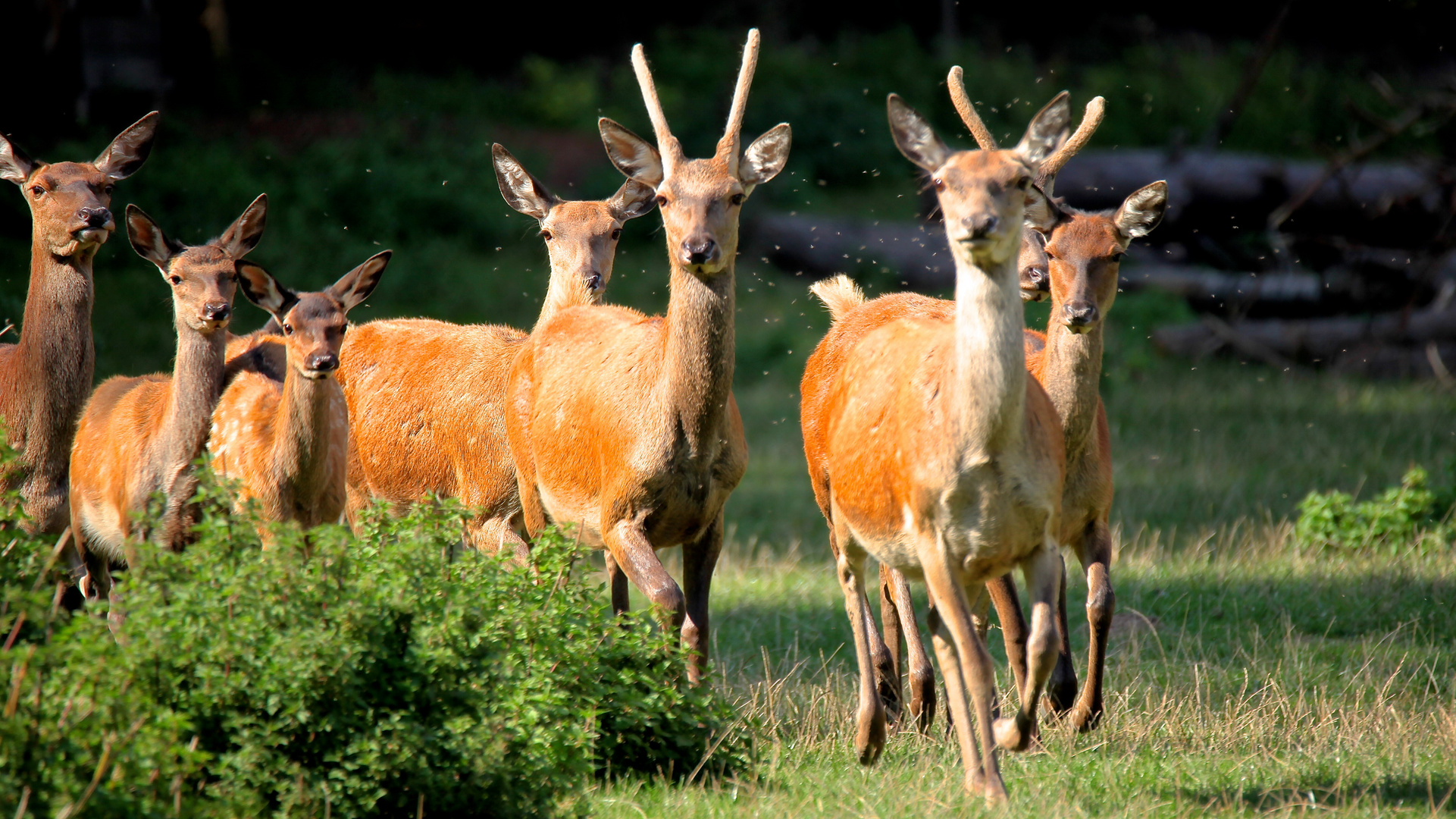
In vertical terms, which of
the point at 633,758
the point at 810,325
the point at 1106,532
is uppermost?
the point at 1106,532

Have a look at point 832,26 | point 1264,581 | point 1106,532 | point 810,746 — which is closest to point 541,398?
point 810,746

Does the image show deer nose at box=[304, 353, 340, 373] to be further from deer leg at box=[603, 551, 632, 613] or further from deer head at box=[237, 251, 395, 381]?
deer leg at box=[603, 551, 632, 613]

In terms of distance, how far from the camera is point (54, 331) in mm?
7000

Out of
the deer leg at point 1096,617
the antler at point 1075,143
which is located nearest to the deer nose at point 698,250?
the antler at point 1075,143

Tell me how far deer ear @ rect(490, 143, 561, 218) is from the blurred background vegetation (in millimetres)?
3262

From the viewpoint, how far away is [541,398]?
676 cm

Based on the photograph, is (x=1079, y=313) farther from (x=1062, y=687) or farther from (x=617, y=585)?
(x=617, y=585)

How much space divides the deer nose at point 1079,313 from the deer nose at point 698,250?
1.46 metres

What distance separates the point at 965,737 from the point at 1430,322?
12.9 m

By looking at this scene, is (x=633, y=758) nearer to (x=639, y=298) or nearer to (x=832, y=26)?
(x=639, y=298)

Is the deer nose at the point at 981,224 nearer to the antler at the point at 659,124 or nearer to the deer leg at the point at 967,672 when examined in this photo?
the deer leg at the point at 967,672

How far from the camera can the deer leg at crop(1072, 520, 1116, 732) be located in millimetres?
5910

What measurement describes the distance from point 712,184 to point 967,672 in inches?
91.1

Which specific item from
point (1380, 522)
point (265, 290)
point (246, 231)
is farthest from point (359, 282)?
point (1380, 522)
